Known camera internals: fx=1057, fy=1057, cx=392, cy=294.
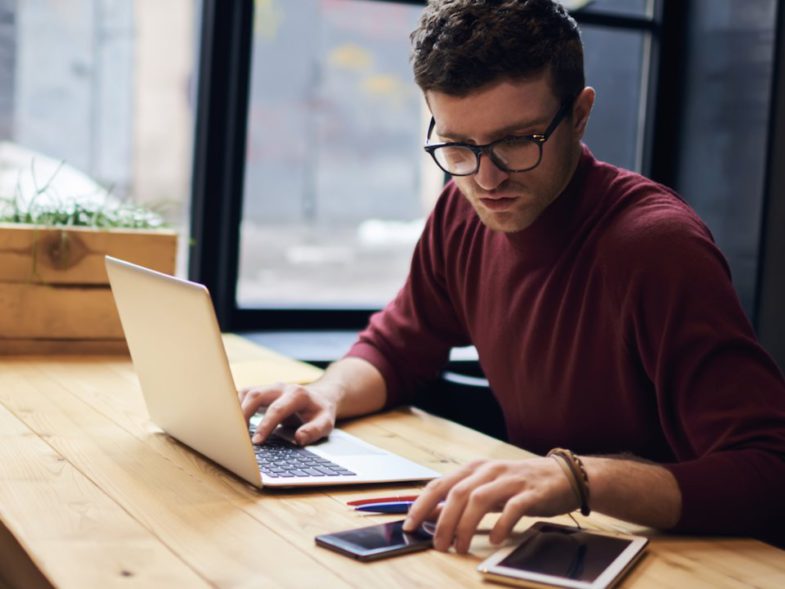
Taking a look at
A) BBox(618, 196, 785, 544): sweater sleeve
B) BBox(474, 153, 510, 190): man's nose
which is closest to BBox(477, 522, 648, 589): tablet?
BBox(618, 196, 785, 544): sweater sleeve

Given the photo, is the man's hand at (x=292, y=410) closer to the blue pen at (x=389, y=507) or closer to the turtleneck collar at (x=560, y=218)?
the blue pen at (x=389, y=507)

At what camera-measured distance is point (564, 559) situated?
3.26ft

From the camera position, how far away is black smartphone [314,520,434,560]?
1.01 metres

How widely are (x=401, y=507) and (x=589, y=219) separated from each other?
586 millimetres

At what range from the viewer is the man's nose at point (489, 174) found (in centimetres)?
146

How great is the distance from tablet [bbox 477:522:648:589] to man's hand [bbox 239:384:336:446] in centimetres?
44

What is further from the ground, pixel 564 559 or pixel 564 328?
pixel 564 328

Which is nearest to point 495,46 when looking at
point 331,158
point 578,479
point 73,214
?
point 578,479

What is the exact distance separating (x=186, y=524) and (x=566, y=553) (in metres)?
0.39

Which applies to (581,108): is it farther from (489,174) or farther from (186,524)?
(186,524)

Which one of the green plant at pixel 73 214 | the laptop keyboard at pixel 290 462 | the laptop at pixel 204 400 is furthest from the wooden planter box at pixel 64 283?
the laptop keyboard at pixel 290 462

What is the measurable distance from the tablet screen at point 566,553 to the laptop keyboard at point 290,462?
314 mm

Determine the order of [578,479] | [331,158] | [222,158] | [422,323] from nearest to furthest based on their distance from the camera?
[578,479]
[422,323]
[222,158]
[331,158]

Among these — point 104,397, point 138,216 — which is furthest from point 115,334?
point 104,397
